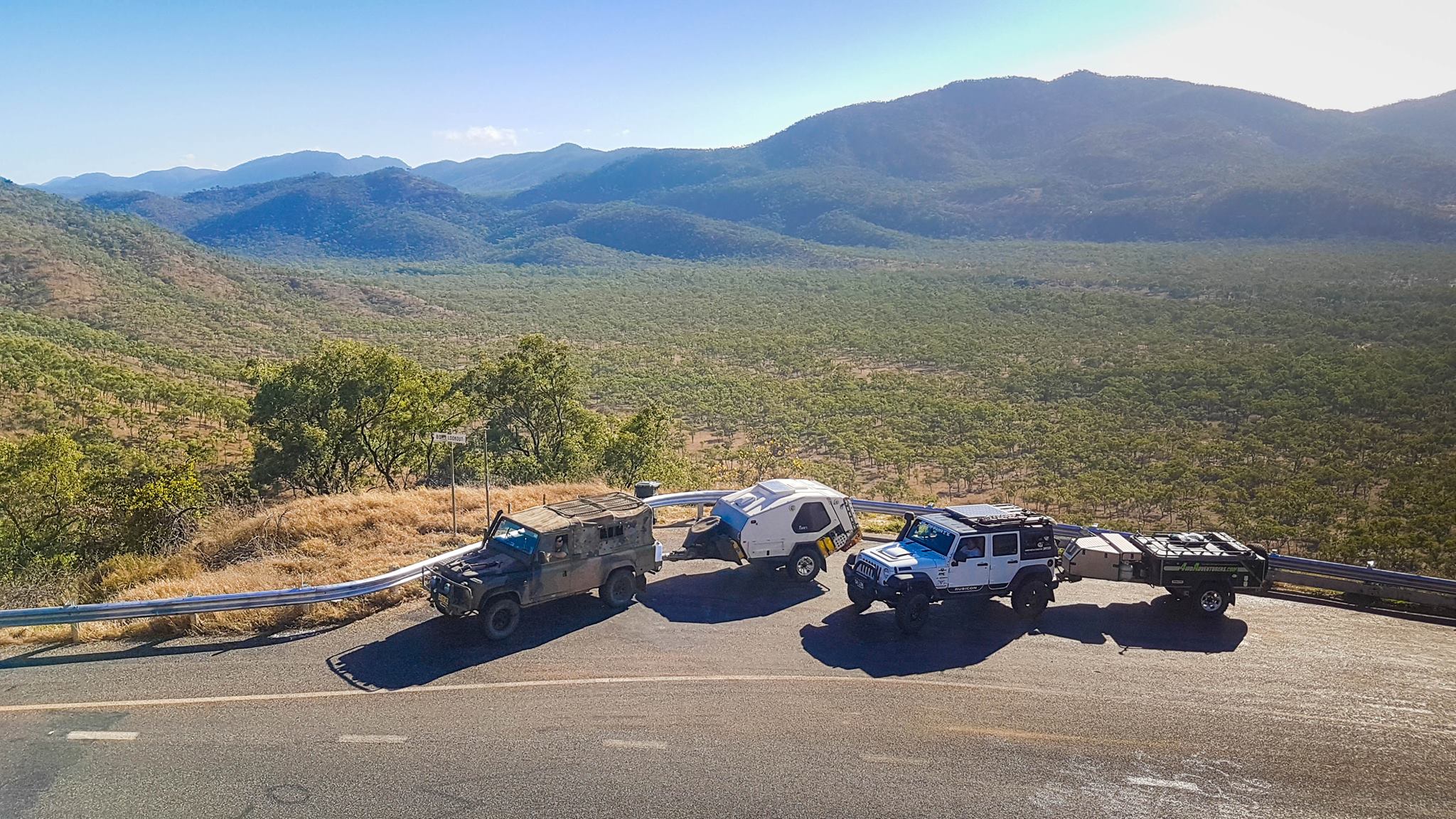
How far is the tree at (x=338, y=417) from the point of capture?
2303 cm

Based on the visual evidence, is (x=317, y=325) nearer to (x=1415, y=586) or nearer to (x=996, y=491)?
(x=996, y=491)

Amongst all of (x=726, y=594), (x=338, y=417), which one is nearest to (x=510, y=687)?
(x=726, y=594)

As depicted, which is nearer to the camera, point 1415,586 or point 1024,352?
point 1415,586

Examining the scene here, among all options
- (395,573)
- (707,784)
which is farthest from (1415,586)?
(395,573)

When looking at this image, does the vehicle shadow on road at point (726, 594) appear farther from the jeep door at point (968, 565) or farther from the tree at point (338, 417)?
the tree at point (338, 417)

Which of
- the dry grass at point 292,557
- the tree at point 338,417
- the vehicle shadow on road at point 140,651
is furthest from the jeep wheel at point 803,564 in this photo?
the tree at point 338,417


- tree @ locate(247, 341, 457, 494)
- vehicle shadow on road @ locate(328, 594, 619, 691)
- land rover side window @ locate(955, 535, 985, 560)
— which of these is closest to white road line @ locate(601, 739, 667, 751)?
vehicle shadow on road @ locate(328, 594, 619, 691)

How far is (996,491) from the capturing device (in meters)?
35.4

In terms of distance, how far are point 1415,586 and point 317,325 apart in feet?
350

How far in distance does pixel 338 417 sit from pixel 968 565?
66.0 ft

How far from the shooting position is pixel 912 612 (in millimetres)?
12938

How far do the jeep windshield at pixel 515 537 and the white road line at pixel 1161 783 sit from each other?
9.48m

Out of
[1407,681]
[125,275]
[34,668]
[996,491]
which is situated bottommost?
[996,491]

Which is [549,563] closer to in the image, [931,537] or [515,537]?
[515,537]
